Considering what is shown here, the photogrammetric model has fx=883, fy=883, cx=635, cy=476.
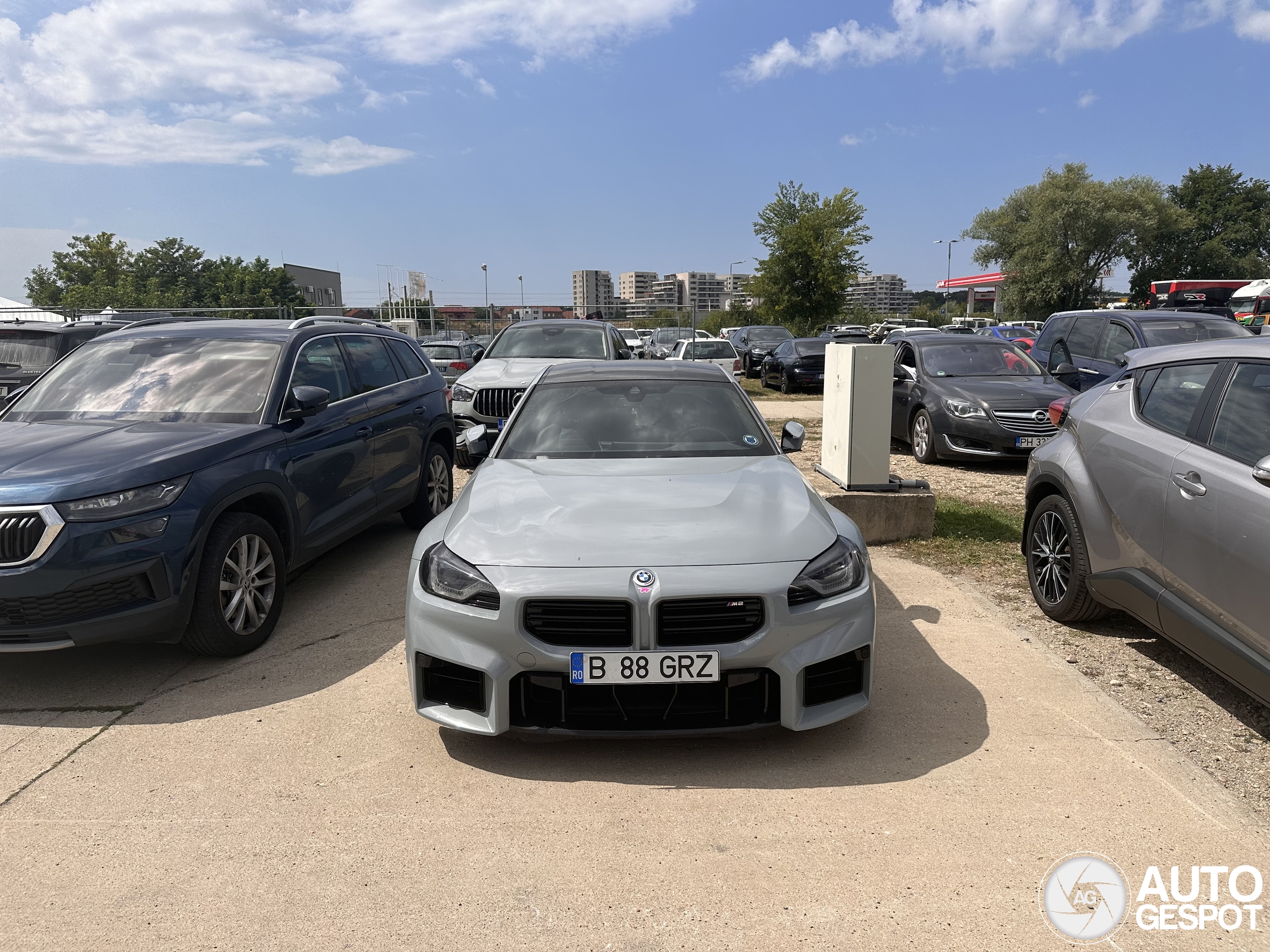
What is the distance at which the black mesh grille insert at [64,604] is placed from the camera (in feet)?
12.6

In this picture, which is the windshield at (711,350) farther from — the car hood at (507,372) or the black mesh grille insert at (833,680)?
the black mesh grille insert at (833,680)

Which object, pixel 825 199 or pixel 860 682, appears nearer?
pixel 860 682

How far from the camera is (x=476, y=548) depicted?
3488 mm

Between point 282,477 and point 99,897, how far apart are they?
269 centimetres

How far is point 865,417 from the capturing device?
22.9 feet

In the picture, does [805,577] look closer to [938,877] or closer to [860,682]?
[860,682]

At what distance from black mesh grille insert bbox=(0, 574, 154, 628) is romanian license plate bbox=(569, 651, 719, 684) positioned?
88.6 inches

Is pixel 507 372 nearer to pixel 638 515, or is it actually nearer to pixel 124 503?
pixel 124 503

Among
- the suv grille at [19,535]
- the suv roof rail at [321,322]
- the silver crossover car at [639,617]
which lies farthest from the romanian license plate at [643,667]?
the suv roof rail at [321,322]

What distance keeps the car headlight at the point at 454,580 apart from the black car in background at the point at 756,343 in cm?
2194

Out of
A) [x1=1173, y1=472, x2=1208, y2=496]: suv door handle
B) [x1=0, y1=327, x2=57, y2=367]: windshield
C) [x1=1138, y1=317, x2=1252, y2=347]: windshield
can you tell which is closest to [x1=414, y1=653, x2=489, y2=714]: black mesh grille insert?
[x1=1173, y1=472, x2=1208, y2=496]: suv door handle

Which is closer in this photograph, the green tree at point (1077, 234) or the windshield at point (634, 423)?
the windshield at point (634, 423)

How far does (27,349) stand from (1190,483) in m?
10.8

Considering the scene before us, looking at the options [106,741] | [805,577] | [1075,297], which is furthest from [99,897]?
[1075,297]
